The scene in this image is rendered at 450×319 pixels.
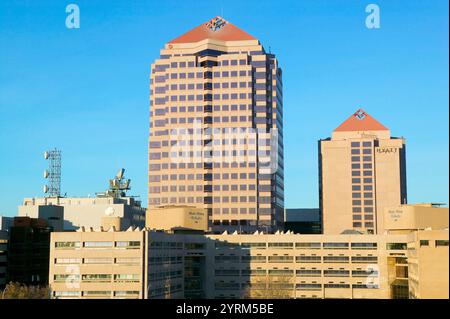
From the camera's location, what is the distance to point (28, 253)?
172375 millimetres

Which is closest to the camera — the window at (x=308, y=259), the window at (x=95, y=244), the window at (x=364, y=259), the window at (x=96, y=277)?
the window at (x=96, y=277)

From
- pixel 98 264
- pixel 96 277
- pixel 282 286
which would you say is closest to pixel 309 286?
pixel 282 286

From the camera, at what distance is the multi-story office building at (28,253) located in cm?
16900

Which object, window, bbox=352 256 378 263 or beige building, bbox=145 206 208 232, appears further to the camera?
beige building, bbox=145 206 208 232

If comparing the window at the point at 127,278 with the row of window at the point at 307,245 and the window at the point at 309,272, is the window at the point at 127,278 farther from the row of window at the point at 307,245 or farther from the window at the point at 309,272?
the window at the point at 309,272

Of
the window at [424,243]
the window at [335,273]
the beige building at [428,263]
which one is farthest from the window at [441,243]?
the window at [335,273]

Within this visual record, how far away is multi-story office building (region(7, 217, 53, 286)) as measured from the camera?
169000mm

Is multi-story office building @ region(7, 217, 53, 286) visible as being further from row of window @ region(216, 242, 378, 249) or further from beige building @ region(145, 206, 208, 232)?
row of window @ region(216, 242, 378, 249)

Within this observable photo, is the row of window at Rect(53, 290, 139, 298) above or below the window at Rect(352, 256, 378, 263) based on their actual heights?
below

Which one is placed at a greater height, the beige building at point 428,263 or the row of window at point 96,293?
the beige building at point 428,263

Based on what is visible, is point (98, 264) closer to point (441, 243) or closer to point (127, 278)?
point (127, 278)

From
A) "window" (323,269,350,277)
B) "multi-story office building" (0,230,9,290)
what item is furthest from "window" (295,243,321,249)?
"multi-story office building" (0,230,9,290)
